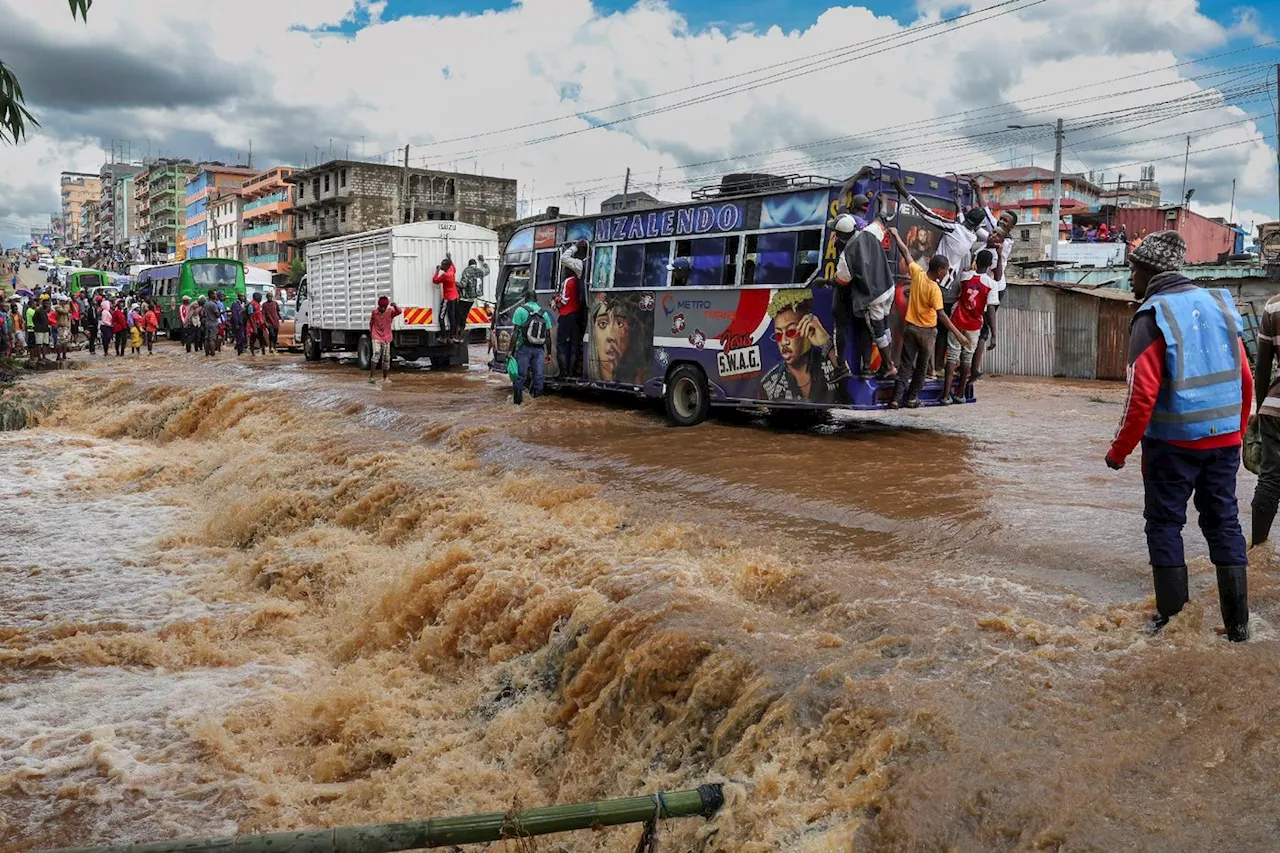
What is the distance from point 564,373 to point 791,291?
184 inches

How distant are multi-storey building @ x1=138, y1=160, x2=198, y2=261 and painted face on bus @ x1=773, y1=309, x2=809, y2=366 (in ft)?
361

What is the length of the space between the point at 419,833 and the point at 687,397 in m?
9.80

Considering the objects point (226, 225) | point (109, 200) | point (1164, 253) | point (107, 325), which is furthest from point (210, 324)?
point (109, 200)

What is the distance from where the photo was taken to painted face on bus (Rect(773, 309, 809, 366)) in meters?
10.4

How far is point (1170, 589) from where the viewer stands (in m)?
4.37

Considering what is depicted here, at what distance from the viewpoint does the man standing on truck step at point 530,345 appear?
43.8ft

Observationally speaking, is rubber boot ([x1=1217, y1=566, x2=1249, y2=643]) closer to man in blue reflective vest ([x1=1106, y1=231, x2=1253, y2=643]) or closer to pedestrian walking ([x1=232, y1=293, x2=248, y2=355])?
man in blue reflective vest ([x1=1106, y1=231, x2=1253, y2=643])

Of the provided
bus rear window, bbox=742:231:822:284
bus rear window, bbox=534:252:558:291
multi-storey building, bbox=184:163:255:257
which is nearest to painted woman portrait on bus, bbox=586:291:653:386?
bus rear window, bbox=534:252:558:291

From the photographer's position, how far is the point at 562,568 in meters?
6.70

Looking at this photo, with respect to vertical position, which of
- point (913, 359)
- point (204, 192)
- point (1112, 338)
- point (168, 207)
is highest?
point (168, 207)

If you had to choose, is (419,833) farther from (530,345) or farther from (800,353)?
(530,345)

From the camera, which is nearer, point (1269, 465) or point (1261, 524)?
point (1269, 465)

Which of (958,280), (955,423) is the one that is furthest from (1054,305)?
(958,280)

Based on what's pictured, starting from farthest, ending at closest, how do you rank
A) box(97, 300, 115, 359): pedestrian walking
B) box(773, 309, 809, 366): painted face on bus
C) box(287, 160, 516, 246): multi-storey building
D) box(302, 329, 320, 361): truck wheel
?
box(287, 160, 516, 246): multi-storey building → box(97, 300, 115, 359): pedestrian walking → box(302, 329, 320, 361): truck wheel → box(773, 309, 809, 366): painted face on bus
